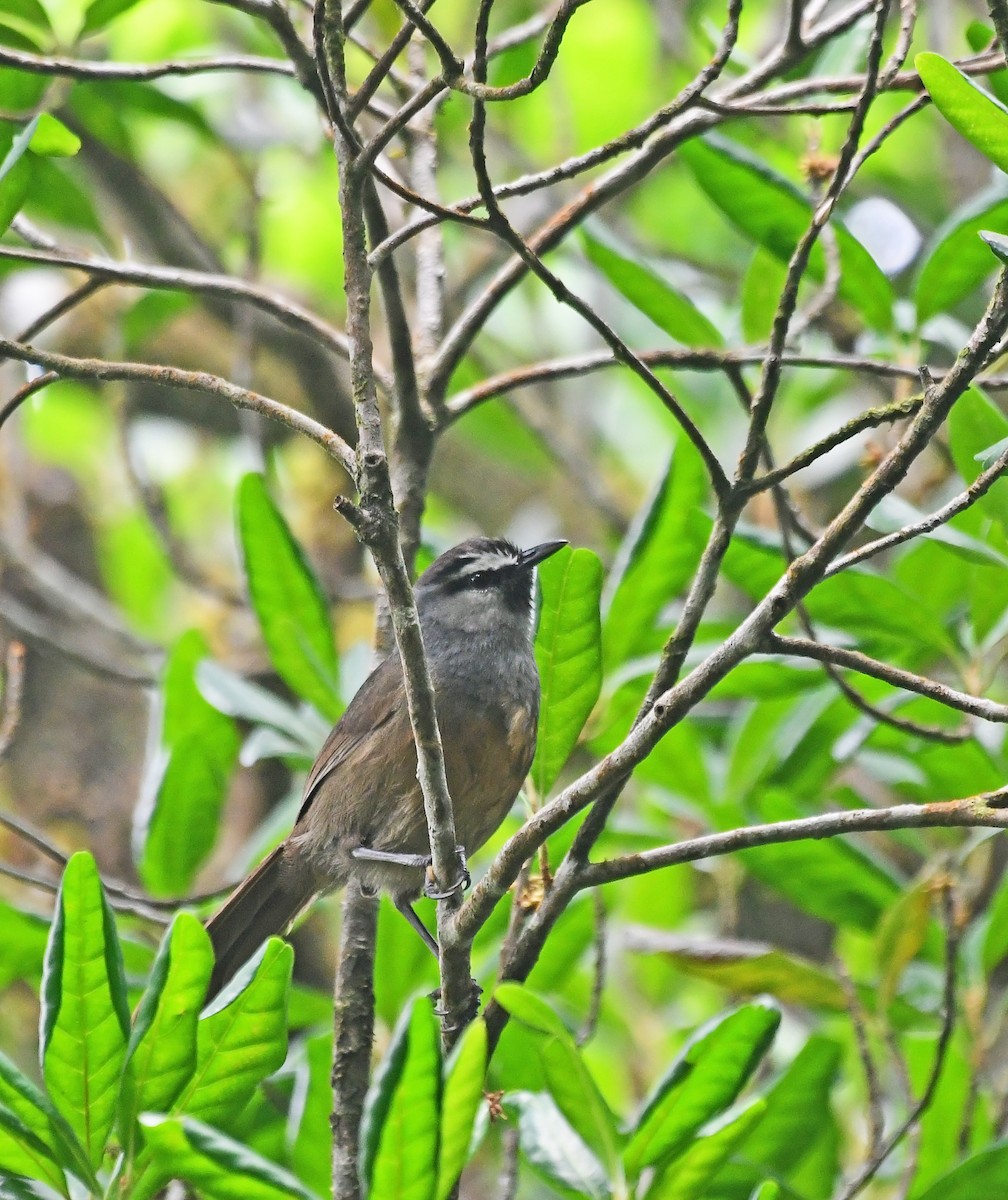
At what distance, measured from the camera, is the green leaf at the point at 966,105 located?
2424 millimetres

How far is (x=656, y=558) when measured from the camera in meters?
Result: 3.56

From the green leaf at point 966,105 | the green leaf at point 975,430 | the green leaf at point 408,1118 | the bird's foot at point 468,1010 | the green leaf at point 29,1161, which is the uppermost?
the green leaf at point 966,105

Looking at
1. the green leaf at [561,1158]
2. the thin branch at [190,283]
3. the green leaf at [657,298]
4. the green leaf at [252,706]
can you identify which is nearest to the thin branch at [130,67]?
the thin branch at [190,283]

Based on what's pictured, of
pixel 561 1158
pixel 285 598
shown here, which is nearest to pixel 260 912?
pixel 285 598

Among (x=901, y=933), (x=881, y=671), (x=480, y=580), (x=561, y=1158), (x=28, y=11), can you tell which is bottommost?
(x=561, y=1158)

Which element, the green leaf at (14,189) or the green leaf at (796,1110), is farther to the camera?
the green leaf at (796,1110)

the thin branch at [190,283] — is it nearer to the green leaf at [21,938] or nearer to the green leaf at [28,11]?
the green leaf at [28,11]

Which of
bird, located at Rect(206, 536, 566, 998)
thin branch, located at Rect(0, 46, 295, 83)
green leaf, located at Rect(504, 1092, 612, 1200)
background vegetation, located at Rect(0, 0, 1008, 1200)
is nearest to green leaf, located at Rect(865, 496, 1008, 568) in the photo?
background vegetation, located at Rect(0, 0, 1008, 1200)

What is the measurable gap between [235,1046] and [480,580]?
192 cm

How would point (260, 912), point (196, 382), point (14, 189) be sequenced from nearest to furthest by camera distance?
point (196, 382) < point (14, 189) < point (260, 912)

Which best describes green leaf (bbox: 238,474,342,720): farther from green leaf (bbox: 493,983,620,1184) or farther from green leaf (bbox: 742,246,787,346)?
green leaf (bbox: 493,983,620,1184)

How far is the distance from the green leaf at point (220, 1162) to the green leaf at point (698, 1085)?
611 millimetres

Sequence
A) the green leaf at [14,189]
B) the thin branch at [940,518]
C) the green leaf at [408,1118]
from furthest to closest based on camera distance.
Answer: the green leaf at [14,189], the thin branch at [940,518], the green leaf at [408,1118]

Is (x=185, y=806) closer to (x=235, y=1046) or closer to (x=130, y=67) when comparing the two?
(x=235, y=1046)
